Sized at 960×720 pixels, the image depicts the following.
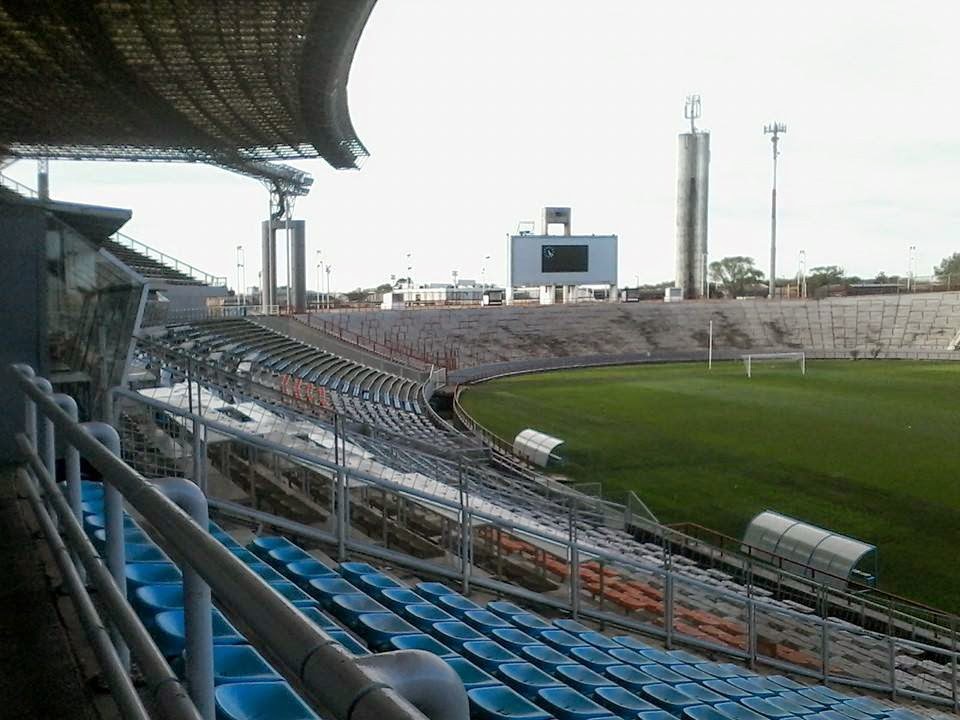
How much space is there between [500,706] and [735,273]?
383 feet

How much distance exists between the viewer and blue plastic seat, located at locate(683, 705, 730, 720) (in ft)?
18.2

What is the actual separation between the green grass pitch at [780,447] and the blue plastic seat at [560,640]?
24.9 ft

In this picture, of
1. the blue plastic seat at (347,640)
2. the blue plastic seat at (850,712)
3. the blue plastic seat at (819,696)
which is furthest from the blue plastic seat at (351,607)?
the blue plastic seat at (819,696)

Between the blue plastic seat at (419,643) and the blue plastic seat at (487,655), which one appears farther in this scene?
the blue plastic seat at (487,655)

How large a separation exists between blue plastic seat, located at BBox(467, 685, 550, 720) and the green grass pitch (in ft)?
31.4

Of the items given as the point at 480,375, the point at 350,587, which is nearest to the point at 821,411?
the point at 480,375

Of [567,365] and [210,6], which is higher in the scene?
[210,6]

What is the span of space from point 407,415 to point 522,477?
6613mm

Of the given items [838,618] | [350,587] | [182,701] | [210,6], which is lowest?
[838,618]

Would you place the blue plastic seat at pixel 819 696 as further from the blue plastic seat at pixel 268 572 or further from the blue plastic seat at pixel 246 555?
the blue plastic seat at pixel 246 555

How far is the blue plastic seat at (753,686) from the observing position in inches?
285

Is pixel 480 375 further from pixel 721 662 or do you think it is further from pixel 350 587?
pixel 350 587

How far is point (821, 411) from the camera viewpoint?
28.9m

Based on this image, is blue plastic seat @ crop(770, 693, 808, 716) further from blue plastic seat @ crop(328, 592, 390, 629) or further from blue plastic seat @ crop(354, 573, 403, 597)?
blue plastic seat @ crop(328, 592, 390, 629)
